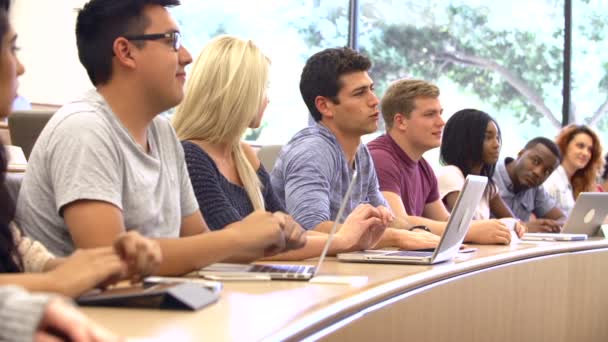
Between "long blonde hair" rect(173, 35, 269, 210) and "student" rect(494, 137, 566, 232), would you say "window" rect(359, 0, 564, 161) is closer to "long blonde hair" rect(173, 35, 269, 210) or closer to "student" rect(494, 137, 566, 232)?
"student" rect(494, 137, 566, 232)

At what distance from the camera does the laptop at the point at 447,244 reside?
83.3 inches

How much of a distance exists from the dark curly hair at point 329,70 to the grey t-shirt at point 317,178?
0.13m

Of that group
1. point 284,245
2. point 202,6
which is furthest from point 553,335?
point 202,6

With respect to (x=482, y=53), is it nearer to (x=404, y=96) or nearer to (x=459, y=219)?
(x=404, y=96)

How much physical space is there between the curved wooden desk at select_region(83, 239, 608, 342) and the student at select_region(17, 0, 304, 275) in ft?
0.52

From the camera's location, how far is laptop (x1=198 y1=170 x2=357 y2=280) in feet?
5.34

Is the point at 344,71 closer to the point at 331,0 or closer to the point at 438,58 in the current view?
the point at 331,0

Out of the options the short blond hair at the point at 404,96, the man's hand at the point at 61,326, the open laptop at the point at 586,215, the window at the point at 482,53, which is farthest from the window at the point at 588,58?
the man's hand at the point at 61,326

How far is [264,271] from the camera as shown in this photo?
5.57 feet

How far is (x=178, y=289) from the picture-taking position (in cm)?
126

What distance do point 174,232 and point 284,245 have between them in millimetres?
264

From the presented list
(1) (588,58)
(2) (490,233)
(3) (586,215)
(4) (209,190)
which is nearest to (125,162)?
(4) (209,190)

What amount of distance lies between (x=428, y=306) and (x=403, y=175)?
174 cm

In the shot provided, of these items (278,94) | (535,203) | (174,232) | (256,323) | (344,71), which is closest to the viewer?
(256,323)
